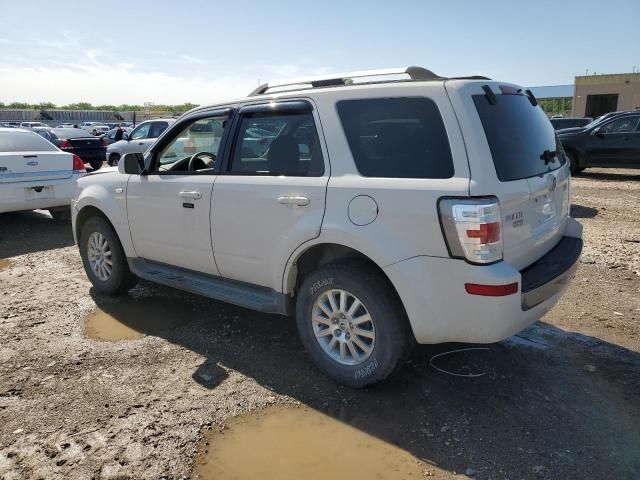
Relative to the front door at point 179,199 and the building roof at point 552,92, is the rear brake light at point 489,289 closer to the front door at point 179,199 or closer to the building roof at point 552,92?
the front door at point 179,199

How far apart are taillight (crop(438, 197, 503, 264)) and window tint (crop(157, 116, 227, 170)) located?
6.87 feet

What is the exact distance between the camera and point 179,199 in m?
4.21

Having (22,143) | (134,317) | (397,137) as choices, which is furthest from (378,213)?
(22,143)

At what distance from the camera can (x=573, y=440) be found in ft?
9.34

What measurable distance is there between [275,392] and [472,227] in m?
1.71

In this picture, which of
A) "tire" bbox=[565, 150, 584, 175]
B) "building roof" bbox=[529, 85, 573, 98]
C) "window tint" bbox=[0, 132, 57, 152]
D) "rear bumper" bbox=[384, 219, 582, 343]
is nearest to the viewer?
"rear bumper" bbox=[384, 219, 582, 343]

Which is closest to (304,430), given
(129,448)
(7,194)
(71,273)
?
(129,448)

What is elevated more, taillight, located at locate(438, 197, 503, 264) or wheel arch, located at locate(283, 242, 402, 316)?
taillight, located at locate(438, 197, 503, 264)

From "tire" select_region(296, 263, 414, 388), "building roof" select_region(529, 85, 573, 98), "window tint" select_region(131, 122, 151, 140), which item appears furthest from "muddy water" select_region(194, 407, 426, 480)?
"building roof" select_region(529, 85, 573, 98)

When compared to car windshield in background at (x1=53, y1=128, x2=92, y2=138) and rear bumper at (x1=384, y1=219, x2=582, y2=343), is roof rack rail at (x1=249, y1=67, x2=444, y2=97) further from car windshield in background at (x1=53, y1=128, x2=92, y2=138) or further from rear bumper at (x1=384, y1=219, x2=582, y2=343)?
car windshield in background at (x1=53, y1=128, x2=92, y2=138)

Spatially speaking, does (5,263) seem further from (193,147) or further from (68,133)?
(68,133)

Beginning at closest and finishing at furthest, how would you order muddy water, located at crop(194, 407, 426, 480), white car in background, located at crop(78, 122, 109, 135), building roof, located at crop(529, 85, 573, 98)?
1. muddy water, located at crop(194, 407, 426, 480)
2. white car in background, located at crop(78, 122, 109, 135)
3. building roof, located at crop(529, 85, 573, 98)

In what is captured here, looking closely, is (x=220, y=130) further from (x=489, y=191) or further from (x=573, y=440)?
(x=573, y=440)

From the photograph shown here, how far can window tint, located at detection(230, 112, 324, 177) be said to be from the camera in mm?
3506
